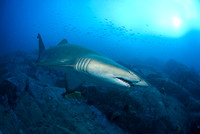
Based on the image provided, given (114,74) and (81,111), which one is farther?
(81,111)

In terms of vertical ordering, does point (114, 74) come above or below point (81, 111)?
above

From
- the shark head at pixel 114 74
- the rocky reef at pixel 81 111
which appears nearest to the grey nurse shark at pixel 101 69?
the shark head at pixel 114 74

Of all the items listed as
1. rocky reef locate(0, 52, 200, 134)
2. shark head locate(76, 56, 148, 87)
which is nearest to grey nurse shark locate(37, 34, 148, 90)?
shark head locate(76, 56, 148, 87)

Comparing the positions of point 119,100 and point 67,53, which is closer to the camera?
point 67,53

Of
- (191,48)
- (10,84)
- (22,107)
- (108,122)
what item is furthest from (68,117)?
(191,48)

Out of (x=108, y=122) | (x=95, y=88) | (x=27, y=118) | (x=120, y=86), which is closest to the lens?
(x=120, y=86)

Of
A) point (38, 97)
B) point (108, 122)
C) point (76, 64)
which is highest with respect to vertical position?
point (76, 64)

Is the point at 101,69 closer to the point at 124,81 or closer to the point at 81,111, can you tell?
the point at 124,81

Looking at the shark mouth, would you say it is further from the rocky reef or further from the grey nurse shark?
the rocky reef

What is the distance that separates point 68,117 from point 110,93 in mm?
1894

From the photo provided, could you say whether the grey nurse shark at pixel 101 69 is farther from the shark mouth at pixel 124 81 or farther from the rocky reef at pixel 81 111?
the rocky reef at pixel 81 111

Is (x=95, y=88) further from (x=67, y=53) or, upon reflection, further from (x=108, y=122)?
(x=67, y=53)

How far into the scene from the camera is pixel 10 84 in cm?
276

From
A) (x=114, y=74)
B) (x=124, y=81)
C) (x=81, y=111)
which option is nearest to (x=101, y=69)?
(x=114, y=74)
